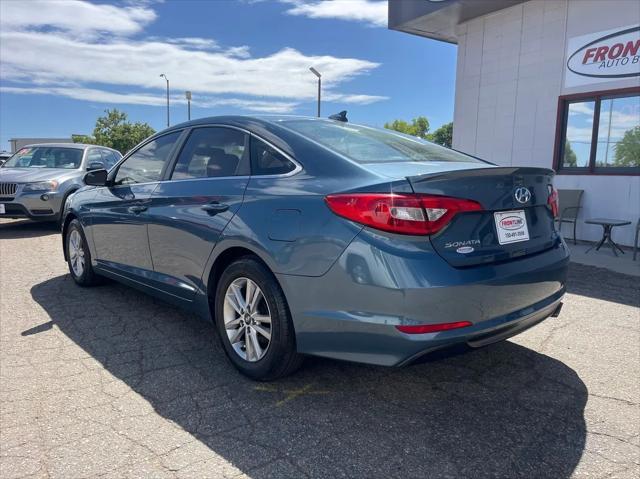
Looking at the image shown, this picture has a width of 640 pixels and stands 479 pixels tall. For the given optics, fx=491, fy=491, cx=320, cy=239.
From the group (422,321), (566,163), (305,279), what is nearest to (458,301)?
(422,321)

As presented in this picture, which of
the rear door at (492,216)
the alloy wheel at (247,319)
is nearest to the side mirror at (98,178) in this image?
the alloy wheel at (247,319)

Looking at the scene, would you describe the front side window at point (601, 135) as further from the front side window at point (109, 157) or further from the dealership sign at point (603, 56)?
the front side window at point (109, 157)

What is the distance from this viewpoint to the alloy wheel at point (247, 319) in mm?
2822

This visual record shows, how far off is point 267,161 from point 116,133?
58.8 m

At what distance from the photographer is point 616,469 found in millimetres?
2141

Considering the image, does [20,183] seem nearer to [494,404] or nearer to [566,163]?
[494,404]

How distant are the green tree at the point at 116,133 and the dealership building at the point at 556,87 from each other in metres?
50.6

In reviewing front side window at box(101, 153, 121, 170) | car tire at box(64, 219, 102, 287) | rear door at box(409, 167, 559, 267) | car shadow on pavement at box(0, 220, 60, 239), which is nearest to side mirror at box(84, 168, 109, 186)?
car tire at box(64, 219, 102, 287)

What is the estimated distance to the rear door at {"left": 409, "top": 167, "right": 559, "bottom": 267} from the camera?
2293 millimetres

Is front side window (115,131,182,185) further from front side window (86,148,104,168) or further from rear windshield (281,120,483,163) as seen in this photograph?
front side window (86,148,104,168)

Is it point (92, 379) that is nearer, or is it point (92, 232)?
point (92, 379)

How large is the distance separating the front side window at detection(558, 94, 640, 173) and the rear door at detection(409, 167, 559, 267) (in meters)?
6.25

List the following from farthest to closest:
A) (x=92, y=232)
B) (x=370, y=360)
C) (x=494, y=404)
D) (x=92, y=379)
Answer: (x=92, y=232)
(x=92, y=379)
(x=494, y=404)
(x=370, y=360)

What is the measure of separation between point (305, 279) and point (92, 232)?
2971mm
